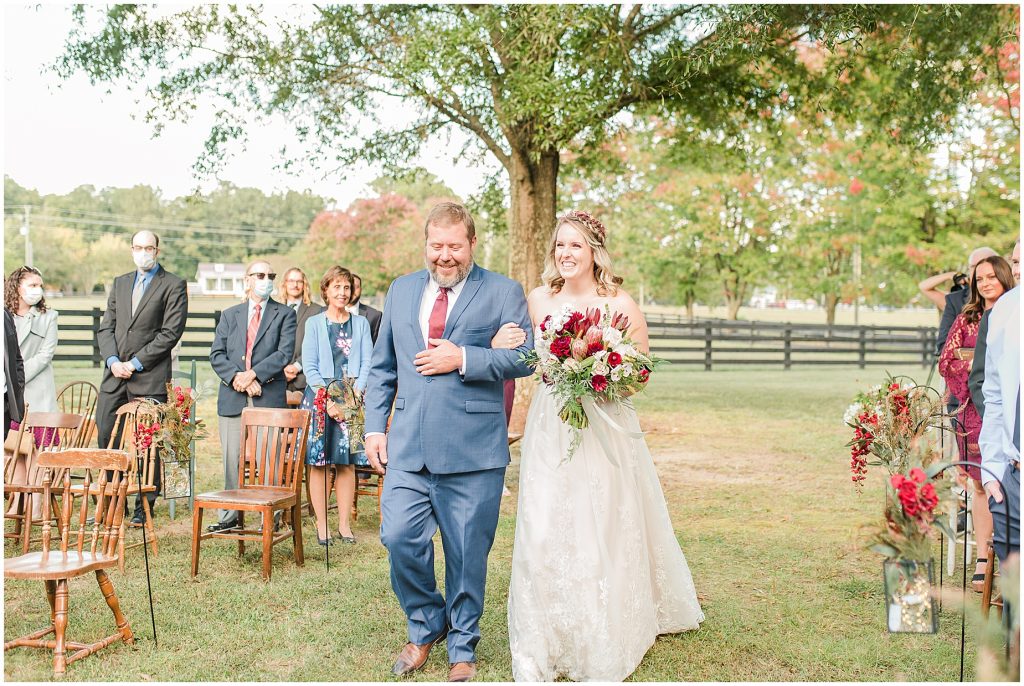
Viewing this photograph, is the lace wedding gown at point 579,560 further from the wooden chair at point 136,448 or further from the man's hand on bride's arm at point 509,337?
the wooden chair at point 136,448

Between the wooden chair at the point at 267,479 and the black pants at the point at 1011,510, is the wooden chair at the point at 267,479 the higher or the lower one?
the lower one

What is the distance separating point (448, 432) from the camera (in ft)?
14.2

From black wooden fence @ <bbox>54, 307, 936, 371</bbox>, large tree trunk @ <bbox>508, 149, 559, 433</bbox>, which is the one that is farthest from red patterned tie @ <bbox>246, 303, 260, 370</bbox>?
black wooden fence @ <bbox>54, 307, 936, 371</bbox>

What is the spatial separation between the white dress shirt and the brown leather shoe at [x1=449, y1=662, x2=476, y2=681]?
240 centimetres

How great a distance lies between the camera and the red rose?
4336 mm

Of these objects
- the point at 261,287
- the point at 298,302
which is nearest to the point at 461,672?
the point at 261,287

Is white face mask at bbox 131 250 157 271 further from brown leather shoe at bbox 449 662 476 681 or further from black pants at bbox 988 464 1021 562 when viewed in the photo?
black pants at bbox 988 464 1021 562

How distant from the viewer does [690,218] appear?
111ft

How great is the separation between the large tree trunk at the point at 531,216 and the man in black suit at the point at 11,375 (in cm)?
756

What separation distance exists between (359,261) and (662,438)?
3054 cm

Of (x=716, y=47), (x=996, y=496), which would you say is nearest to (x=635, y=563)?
(x=996, y=496)

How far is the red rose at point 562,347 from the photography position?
14.2 ft

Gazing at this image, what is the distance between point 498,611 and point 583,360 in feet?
6.25

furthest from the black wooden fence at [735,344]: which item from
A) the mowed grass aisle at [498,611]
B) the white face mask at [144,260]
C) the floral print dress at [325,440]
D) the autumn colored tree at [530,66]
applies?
the floral print dress at [325,440]
